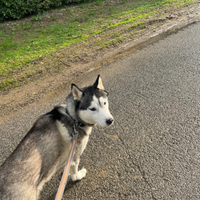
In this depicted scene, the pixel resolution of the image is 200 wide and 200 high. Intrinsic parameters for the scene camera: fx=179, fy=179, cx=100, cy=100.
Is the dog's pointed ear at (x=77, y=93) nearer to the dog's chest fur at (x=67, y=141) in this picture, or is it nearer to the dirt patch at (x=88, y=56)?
the dog's chest fur at (x=67, y=141)

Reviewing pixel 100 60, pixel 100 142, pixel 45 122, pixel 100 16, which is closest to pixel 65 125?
pixel 45 122

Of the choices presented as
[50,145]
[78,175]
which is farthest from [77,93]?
[78,175]

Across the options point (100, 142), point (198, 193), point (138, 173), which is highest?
point (100, 142)

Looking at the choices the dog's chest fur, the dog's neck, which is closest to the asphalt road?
the dog's chest fur

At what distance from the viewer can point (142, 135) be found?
11.8 ft

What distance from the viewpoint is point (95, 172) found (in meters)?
3.09

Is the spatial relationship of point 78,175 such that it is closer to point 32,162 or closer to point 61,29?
point 32,162

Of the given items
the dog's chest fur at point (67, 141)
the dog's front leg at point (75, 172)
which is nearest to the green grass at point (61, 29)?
the dog's chest fur at point (67, 141)

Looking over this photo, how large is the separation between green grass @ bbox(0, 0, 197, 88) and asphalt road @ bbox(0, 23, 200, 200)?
Result: 6.50 feet

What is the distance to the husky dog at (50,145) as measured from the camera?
7.19 feet

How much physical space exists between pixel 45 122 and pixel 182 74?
163 inches

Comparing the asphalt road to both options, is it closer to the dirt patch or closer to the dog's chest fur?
the dirt patch

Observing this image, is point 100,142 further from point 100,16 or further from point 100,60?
point 100,16

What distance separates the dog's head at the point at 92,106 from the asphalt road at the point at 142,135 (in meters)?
0.89
